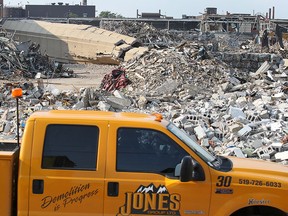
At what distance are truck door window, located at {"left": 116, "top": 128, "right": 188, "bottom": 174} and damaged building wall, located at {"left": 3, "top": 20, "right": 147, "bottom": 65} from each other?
3115 centimetres

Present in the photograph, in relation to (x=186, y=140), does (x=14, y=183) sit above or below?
below

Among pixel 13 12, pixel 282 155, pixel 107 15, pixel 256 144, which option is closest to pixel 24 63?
pixel 256 144

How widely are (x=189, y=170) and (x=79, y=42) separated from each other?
38.2 meters

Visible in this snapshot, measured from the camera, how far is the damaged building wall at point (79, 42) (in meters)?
40.0

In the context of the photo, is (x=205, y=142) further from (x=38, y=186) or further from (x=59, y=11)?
(x=59, y=11)

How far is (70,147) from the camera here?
5.82 metres

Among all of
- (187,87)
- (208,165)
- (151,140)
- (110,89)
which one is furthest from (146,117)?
(110,89)

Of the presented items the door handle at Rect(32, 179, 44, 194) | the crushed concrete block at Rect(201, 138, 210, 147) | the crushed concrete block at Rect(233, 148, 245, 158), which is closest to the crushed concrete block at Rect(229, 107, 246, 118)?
the crushed concrete block at Rect(201, 138, 210, 147)

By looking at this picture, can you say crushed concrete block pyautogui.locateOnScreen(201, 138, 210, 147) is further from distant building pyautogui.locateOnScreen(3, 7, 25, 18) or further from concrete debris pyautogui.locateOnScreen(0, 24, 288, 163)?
distant building pyautogui.locateOnScreen(3, 7, 25, 18)

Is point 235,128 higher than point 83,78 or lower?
higher

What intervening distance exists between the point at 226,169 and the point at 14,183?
2264 mm

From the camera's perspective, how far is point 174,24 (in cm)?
8900

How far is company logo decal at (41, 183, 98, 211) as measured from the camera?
226 inches

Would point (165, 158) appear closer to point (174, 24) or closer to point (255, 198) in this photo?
point (255, 198)
